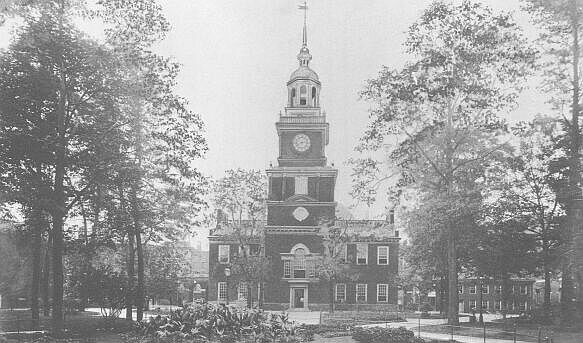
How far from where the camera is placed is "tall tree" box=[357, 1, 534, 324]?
24.4 metres

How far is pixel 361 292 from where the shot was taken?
50.2 meters

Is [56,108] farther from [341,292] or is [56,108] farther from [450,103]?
[341,292]


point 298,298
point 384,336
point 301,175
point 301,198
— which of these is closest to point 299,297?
point 298,298

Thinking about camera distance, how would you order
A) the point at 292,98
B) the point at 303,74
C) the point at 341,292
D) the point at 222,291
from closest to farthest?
the point at 303,74 < the point at 292,98 < the point at 341,292 < the point at 222,291

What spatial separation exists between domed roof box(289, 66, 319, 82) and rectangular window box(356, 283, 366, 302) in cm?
1712

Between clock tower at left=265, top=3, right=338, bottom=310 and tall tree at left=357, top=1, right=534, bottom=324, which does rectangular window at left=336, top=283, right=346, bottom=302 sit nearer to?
clock tower at left=265, top=3, right=338, bottom=310

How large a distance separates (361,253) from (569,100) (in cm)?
2903

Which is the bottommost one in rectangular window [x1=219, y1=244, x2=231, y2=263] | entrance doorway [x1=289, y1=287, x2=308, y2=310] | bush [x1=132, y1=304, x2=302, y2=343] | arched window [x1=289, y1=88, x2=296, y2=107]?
entrance doorway [x1=289, y1=287, x2=308, y2=310]

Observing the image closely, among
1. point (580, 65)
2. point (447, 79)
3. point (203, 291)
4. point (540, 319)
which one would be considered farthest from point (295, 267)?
point (580, 65)

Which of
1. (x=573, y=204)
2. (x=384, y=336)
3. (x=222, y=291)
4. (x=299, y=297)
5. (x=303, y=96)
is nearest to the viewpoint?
(x=384, y=336)

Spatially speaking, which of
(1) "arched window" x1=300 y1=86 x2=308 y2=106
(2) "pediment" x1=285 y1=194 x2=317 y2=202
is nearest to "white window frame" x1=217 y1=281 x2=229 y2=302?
(2) "pediment" x1=285 y1=194 x2=317 y2=202

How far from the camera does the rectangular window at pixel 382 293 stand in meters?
50.1

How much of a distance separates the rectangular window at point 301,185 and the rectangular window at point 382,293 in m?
10.3

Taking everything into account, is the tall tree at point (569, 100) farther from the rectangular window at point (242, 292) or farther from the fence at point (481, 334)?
the rectangular window at point (242, 292)
